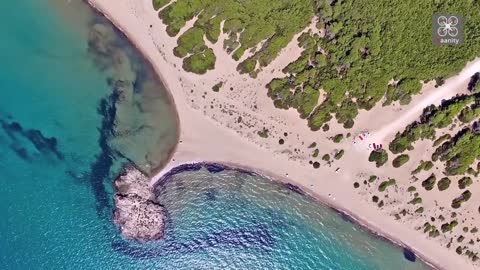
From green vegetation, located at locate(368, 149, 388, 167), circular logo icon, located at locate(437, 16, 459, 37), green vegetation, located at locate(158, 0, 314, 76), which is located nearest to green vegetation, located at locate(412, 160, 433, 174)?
green vegetation, located at locate(368, 149, 388, 167)

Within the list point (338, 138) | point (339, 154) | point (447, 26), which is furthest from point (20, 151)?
point (447, 26)

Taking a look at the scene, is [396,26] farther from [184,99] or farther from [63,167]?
[63,167]

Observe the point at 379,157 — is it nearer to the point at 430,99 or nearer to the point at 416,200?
the point at 416,200

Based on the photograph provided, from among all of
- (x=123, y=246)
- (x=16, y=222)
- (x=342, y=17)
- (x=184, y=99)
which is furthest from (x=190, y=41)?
(x=16, y=222)

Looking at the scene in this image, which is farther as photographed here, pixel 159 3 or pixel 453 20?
pixel 159 3

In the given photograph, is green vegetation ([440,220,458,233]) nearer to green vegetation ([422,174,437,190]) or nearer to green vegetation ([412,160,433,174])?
green vegetation ([422,174,437,190])

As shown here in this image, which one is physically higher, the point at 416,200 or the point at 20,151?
the point at 416,200

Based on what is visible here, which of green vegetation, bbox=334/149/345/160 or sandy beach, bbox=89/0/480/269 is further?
green vegetation, bbox=334/149/345/160
